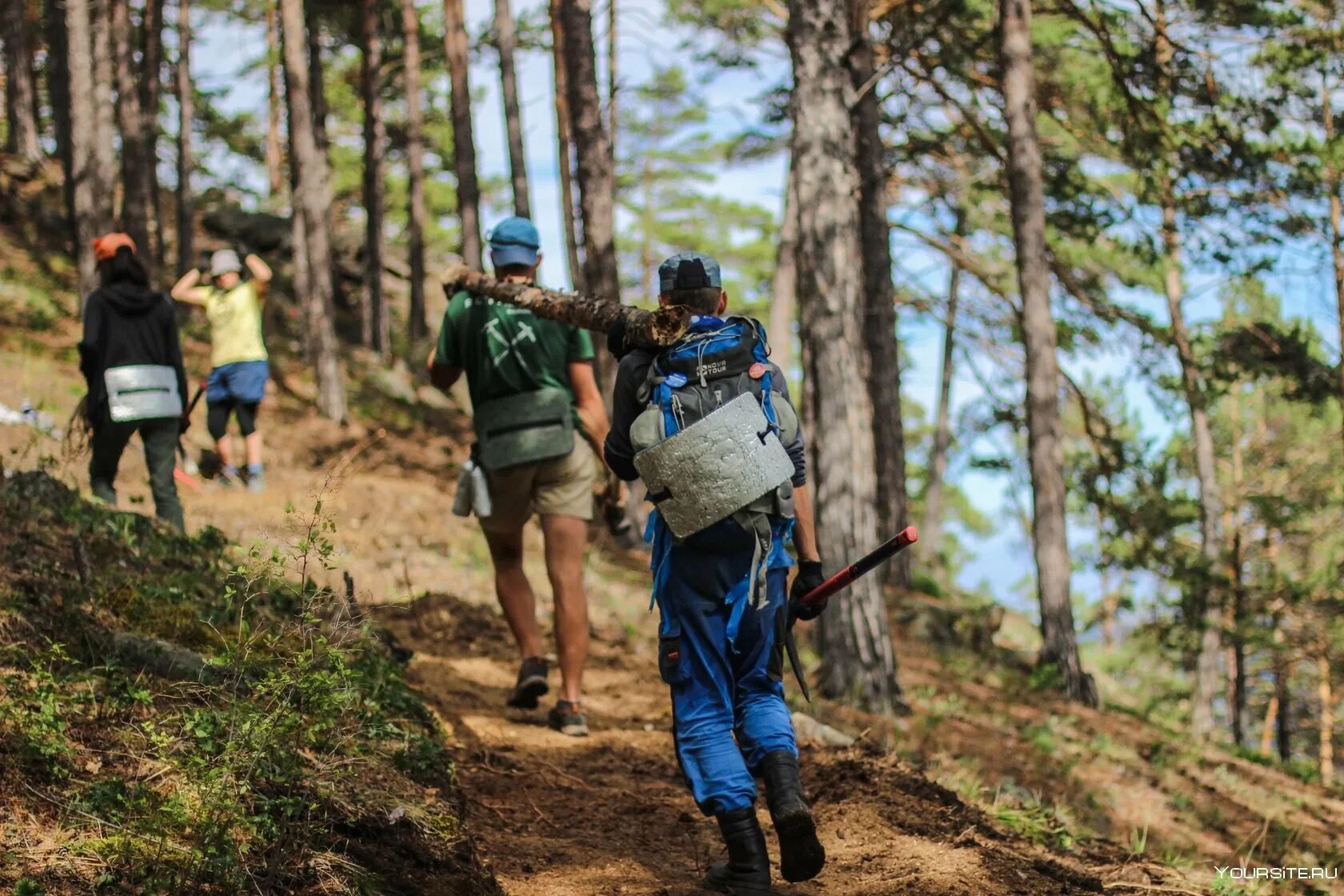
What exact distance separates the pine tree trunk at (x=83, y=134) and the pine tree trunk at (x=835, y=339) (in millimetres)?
10501

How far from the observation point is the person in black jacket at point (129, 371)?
729cm

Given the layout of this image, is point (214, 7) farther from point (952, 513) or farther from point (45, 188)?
point (952, 513)

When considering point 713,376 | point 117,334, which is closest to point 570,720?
point 713,376

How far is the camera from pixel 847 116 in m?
8.20

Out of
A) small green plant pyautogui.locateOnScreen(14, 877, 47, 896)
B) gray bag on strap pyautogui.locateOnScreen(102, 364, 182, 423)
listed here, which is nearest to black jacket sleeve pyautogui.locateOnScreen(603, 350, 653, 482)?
small green plant pyautogui.locateOnScreen(14, 877, 47, 896)

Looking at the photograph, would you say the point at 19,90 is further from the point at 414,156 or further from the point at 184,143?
the point at 414,156

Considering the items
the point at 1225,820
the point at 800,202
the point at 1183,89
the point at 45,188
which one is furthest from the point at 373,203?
the point at 1225,820

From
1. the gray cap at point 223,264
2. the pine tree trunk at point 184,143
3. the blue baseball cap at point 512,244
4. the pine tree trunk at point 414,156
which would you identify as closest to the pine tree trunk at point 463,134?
the pine tree trunk at point 414,156

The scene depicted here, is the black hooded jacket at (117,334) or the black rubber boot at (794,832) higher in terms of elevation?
the black hooded jacket at (117,334)

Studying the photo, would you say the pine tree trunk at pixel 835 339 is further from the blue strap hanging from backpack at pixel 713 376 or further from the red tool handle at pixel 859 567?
→ the blue strap hanging from backpack at pixel 713 376

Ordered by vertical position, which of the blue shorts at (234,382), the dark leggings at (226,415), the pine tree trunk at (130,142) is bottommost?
the dark leggings at (226,415)

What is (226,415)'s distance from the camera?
1060 centimetres

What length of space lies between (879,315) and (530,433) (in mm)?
10665

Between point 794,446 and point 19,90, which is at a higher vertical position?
point 19,90
